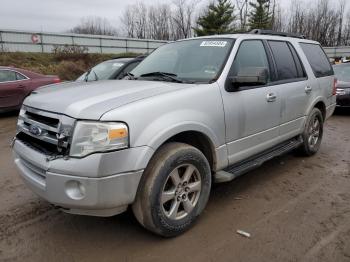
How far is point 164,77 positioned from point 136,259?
1.90 metres

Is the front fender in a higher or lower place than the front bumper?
higher

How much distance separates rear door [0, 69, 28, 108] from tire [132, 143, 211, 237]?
8120mm

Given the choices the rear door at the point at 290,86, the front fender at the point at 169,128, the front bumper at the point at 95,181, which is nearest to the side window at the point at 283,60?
the rear door at the point at 290,86

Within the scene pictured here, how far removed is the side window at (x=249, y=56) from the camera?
155 inches

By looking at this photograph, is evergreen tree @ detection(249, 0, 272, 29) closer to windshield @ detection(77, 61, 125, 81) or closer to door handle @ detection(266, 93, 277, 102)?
windshield @ detection(77, 61, 125, 81)

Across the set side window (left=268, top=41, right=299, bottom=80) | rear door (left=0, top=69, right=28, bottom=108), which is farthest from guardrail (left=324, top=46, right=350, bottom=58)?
side window (left=268, top=41, right=299, bottom=80)

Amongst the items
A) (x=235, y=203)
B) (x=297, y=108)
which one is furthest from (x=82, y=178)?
(x=297, y=108)

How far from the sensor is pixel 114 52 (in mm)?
31703

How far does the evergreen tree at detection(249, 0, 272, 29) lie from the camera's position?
45.0m

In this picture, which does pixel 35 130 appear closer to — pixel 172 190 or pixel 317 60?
pixel 172 190

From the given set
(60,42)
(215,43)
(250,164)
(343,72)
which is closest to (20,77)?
(215,43)

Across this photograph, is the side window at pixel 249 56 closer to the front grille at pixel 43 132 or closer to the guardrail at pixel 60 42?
the front grille at pixel 43 132

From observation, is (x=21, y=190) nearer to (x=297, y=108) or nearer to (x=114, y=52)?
(x=297, y=108)

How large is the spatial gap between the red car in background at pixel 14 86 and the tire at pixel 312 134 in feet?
25.9
